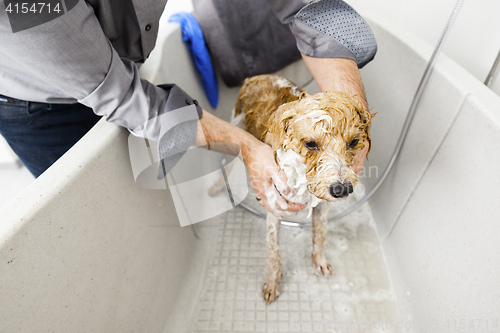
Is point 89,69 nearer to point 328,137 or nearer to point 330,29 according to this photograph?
point 328,137

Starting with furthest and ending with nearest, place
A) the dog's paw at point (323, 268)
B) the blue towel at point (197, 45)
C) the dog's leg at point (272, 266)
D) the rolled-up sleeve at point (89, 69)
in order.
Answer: the blue towel at point (197, 45) < the dog's paw at point (323, 268) < the dog's leg at point (272, 266) < the rolled-up sleeve at point (89, 69)

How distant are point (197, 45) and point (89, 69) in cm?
85

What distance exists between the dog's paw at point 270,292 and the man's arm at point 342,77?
0.55 metres

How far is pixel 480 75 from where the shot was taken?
121 cm

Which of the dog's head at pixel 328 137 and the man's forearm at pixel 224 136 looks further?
the man's forearm at pixel 224 136

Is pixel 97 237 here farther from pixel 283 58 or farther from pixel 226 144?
pixel 283 58

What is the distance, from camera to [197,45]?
4.66 ft

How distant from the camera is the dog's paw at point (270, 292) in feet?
3.79

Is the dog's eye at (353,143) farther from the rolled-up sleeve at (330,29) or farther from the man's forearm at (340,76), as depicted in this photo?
the rolled-up sleeve at (330,29)

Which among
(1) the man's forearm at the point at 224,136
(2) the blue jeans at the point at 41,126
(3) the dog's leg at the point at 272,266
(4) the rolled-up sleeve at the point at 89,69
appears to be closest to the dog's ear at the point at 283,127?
(1) the man's forearm at the point at 224,136

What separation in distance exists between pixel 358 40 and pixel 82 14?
741mm

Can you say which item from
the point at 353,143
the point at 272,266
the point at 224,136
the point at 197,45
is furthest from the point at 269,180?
the point at 197,45

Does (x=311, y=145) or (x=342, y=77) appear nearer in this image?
(x=311, y=145)

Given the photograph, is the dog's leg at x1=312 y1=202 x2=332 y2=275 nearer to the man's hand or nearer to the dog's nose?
the man's hand
